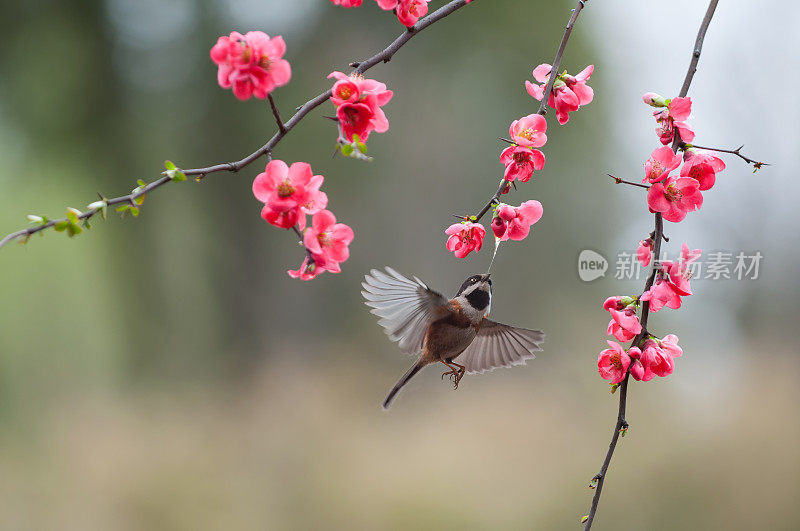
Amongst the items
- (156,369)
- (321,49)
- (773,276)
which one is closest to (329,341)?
(156,369)

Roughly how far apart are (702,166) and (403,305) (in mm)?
384

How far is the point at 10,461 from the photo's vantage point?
3.05 meters

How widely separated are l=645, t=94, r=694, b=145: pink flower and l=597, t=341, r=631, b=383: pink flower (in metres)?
0.23

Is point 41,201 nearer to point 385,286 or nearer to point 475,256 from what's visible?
point 475,256

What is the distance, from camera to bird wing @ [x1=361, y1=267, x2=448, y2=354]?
755 millimetres

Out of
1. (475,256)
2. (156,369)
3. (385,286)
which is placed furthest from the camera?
(156,369)

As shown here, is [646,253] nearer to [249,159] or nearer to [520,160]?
[520,160]

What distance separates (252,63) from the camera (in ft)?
1.67

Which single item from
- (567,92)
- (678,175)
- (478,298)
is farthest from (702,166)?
(478,298)

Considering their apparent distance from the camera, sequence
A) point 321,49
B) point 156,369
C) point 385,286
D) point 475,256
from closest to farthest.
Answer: point 385,286 → point 475,256 → point 321,49 → point 156,369

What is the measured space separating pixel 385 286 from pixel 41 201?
3125 millimetres

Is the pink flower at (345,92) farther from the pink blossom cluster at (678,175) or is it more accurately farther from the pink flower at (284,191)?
the pink blossom cluster at (678,175)

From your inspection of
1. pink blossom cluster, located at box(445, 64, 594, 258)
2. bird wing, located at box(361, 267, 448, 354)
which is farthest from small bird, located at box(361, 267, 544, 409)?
pink blossom cluster, located at box(445, 64, 594, 258)

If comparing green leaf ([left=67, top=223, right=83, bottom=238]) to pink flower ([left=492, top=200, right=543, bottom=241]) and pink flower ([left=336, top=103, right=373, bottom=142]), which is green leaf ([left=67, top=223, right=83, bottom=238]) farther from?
pink flower ([left=492, top=200, right=543, bottom=241])
